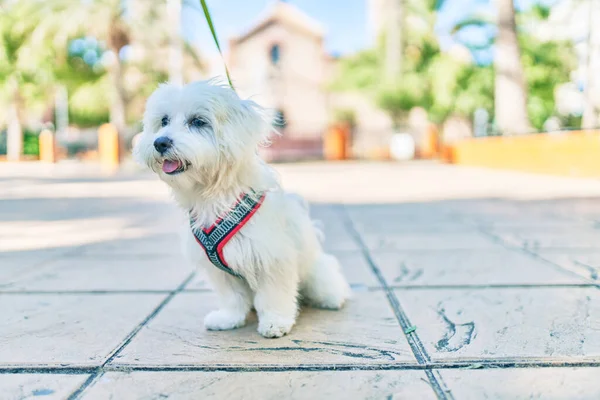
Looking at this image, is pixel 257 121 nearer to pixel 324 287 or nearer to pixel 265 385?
pixel 324 287

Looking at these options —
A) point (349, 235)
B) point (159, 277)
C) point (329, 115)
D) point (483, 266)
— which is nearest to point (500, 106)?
point (349, 235)

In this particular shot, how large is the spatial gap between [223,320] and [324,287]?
616mm

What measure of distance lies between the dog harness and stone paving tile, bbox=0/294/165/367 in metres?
0.58

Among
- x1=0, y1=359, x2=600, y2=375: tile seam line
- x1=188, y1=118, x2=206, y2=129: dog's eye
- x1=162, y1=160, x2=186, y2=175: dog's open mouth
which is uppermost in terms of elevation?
x1=188, y1=118, x2=206, y2=129: dog's eye

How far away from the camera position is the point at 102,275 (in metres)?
3.88

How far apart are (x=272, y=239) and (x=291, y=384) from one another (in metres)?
0.76

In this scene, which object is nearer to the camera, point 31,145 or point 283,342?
point 283,342

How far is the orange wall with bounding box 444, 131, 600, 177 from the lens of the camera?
1137 centimetres

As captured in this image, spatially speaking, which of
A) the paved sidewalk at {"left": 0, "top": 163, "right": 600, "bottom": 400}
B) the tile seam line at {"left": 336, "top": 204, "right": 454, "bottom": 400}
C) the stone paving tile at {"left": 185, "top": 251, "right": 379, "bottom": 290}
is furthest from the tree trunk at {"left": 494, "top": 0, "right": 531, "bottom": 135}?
the tile seam line at {"left": 336, "top": 204, "right": 454, "bottom": 400}

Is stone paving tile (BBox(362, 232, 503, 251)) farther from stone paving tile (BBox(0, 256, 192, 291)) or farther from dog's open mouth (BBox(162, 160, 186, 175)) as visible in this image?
dog's open mouth (BBox(162, 160, 186, 175))

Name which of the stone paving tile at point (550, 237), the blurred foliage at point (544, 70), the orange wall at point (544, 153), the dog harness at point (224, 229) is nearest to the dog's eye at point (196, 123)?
the dog harness at point (224, 229)

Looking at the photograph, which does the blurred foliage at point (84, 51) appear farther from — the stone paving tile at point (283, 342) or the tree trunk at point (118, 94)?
the stone paving tile at point (283, 342)

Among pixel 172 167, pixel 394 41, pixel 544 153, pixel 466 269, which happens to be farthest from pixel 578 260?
pixel 394 41

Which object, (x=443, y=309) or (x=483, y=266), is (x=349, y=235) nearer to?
(x=483, y=266)
